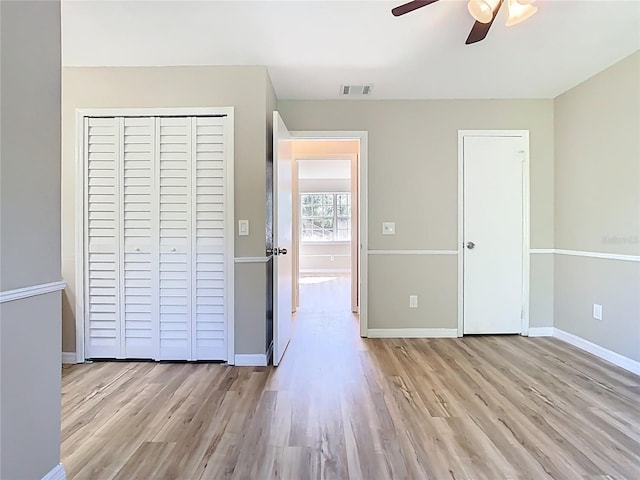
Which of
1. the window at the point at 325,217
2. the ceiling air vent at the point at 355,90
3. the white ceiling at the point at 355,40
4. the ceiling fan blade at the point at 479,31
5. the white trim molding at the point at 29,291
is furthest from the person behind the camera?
the window at the point at 325,217

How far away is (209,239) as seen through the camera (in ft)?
10.3

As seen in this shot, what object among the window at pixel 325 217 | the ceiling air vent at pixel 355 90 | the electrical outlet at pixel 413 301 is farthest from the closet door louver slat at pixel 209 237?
the window at pixel 325 217

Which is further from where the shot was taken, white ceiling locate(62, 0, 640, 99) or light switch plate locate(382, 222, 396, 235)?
light switch plate locate(382, 222, 396, 235)

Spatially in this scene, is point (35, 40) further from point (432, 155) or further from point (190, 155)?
point (432, 155)

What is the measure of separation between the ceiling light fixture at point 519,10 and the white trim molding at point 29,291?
262 centimetres

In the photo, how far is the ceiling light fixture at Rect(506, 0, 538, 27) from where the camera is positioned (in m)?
2.12

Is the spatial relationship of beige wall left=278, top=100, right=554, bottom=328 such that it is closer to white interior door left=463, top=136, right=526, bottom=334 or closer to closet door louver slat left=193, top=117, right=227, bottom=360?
white interior door left=463, top=136, right=526, bottom=334

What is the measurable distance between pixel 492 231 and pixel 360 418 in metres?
2.54

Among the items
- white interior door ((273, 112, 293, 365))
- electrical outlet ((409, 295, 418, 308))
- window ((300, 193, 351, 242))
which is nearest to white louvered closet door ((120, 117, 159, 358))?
white interior door ((273, 112, 293, 365))

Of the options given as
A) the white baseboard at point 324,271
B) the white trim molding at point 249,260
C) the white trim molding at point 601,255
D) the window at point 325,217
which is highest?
the window at point 325,217

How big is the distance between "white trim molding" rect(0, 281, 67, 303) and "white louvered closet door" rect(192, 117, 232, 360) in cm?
156

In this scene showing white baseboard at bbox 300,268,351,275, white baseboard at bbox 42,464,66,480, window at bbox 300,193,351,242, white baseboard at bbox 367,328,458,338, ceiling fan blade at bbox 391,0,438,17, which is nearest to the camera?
white baseboard at bbox 42,464,66,480

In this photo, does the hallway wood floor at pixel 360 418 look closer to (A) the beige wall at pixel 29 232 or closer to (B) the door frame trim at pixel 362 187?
(A) the beige wall at pixel 29 232

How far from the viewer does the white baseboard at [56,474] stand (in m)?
1.52
